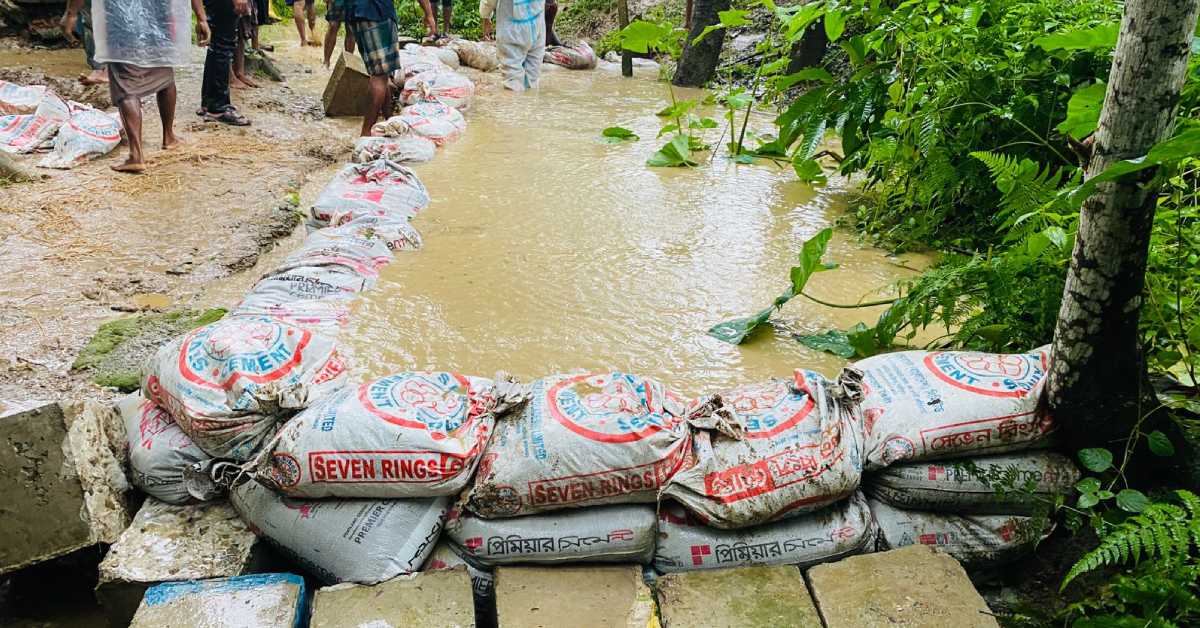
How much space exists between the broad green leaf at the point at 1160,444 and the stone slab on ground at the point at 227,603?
1985mm

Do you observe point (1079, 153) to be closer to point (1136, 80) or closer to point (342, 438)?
point (1136, 80)

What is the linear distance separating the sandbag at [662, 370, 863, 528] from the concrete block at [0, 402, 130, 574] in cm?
140

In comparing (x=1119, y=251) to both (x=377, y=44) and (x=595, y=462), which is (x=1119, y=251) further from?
(x=377, y=44)

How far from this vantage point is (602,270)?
355cm

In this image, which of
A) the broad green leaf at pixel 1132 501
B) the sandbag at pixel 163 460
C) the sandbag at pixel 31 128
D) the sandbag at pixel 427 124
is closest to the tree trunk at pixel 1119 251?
the broad green leaf at pixel 1132 501

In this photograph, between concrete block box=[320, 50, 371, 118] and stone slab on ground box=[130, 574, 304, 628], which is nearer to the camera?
stone slab on ground box=[130, 574, 304, 628]

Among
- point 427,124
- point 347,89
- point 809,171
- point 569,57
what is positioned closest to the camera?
point 809,171

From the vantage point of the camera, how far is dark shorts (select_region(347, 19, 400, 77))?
530 cm

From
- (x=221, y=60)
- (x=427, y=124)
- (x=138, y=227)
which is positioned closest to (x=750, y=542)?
(x=138, y=227)

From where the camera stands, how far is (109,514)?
2049mm

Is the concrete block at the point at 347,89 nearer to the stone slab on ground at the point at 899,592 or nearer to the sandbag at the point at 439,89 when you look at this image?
the sandbag at the point at 439,89

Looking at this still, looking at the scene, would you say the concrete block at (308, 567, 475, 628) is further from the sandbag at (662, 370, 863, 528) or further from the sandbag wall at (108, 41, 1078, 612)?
the sandbag at (662, 370, 863, 528)

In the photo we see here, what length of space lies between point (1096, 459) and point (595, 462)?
3.93ft

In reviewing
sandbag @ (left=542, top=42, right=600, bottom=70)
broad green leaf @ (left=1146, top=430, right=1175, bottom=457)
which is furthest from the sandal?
broad green leaf @ (left=1146, top=430, right=1175, bottom=457)
